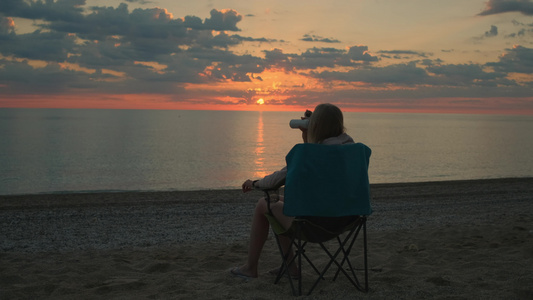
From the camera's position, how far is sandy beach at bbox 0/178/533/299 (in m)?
4.24

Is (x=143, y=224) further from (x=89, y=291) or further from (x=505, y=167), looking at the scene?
(x=505, y=167)

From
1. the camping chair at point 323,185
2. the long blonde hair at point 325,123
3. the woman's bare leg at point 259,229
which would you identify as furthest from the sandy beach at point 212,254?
the long blonde hair at point 325,123

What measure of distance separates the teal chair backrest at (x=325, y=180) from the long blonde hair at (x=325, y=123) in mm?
238

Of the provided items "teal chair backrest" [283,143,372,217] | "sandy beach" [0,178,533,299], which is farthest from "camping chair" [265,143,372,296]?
"sandy beach" [0,178,533,299]

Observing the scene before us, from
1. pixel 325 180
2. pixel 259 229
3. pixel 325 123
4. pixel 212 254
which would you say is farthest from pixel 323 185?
pixel 212 254

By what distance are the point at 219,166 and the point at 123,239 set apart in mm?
26785

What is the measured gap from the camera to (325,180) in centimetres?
384

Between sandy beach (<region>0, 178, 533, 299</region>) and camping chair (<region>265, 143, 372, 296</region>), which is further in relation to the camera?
sandy beach (<region>0, 178, 533, 299</region>)

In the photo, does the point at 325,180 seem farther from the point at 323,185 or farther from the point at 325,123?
the point at 325,123

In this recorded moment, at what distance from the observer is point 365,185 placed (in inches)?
155

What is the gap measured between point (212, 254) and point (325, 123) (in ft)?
8.96

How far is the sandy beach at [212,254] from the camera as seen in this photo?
13.9 feet

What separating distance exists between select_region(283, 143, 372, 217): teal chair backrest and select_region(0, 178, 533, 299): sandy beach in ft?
2.57

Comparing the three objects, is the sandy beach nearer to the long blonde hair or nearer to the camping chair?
the camping chair
